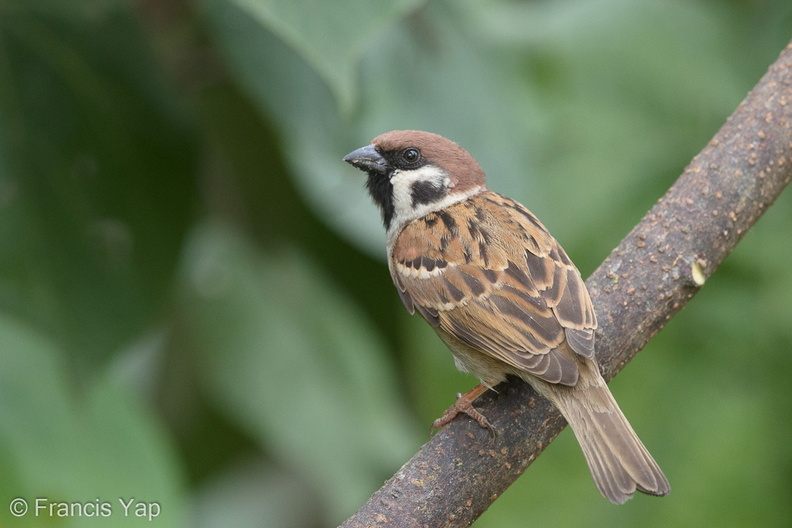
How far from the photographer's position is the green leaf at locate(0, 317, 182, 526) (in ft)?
9.21

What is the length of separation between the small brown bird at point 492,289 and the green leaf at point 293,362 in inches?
16.8

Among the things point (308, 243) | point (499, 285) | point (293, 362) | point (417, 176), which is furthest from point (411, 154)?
point (293, 362)

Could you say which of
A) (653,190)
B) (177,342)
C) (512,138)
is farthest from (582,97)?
(177,342)

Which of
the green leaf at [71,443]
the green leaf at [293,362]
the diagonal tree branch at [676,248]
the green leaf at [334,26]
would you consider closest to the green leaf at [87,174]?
the green leaf at [71,443]

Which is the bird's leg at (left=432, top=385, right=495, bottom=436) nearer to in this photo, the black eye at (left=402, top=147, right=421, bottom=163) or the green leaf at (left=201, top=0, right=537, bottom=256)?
the green leaf at (left=201, top=0, right=537, bottom=256)

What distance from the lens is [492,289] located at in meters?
3.29

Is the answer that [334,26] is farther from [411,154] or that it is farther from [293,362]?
[293,362]

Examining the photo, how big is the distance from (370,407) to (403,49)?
139cm

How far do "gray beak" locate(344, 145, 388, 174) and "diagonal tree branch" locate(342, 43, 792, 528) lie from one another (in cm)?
105

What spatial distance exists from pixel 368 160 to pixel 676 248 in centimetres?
127

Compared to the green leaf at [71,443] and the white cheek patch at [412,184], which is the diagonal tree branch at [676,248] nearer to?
the green leaf at [71,443]

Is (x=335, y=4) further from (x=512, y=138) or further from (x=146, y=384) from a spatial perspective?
(x=146, y=384)

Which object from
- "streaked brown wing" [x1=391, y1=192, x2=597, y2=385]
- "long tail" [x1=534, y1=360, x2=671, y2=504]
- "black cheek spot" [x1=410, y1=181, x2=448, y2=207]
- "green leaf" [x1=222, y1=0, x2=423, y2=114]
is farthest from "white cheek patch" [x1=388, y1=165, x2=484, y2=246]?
"green leaf" [x1=222, y1=0, x2=423, y2=114]

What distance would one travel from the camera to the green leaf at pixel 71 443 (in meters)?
2.81
